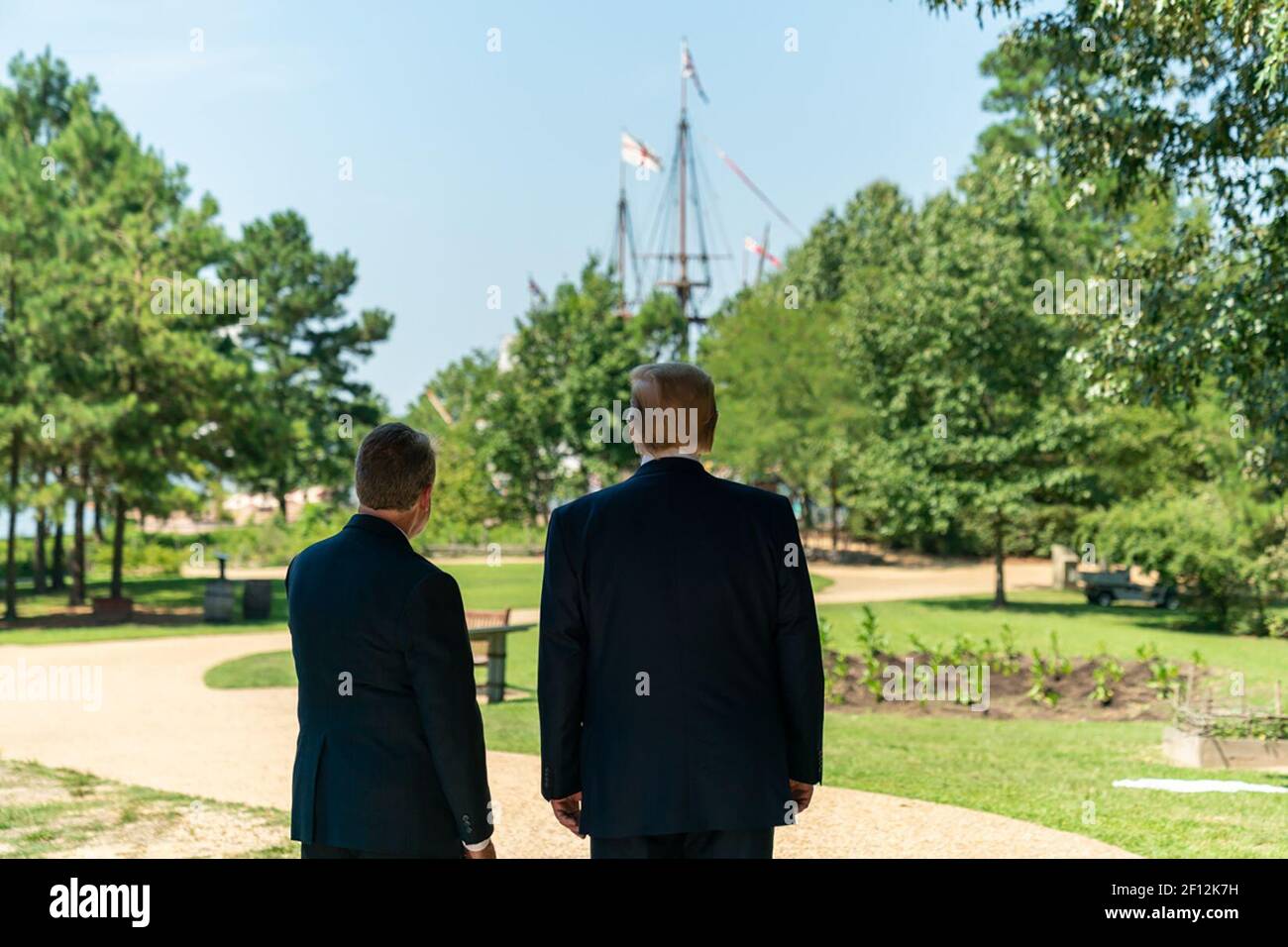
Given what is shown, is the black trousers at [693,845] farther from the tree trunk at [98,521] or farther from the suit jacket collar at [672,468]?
the tree trunk at [98,521]

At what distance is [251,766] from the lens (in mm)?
12281

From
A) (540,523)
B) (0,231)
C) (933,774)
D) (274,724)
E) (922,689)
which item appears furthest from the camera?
(540,523)

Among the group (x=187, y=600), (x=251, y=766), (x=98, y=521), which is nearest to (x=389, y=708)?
(x=251, y=766)

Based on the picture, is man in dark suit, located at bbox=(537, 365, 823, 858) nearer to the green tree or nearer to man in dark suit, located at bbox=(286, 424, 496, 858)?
man in dark suit, located at bbox=(286, 424, 496, 858)

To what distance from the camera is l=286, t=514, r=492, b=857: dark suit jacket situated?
12.9 ft

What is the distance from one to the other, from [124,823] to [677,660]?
688 centimetres

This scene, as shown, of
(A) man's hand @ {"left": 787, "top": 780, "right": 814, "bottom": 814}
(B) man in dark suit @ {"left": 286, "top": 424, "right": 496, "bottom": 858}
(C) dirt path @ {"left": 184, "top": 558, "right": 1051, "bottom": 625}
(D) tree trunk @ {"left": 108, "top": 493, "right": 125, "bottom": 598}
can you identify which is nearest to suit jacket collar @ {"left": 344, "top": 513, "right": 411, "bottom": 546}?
(B) man in dark suit @ {"left": 286, "top": 424, "right": 496, "bottom": 858}

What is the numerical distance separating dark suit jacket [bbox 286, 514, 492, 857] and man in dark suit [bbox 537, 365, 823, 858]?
0.26m

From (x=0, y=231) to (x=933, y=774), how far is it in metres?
23.4

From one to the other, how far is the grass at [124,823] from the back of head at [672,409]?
211 inches

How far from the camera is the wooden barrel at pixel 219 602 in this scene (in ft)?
93.4

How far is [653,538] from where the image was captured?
4.02 metres
